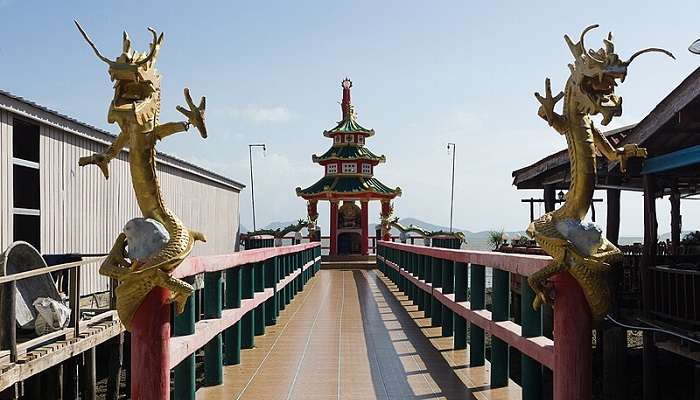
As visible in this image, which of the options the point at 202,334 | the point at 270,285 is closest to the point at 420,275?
the point at 270,285

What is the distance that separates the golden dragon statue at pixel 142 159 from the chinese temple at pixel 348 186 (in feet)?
87.6

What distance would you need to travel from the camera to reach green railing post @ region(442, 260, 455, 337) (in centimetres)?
727

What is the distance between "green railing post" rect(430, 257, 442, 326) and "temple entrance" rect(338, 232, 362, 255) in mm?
23969

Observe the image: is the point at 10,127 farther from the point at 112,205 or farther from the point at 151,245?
the point at 151,245

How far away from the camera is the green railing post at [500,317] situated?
4.59 metres

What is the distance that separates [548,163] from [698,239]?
13.4ft

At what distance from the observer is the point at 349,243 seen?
32781 millimetres

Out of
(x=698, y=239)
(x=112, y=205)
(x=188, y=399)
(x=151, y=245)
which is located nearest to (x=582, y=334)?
(x=151, y=245)

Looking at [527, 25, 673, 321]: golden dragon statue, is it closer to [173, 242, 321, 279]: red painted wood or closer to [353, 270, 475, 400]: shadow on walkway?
[173, 242, 321, 279]: red painted wood

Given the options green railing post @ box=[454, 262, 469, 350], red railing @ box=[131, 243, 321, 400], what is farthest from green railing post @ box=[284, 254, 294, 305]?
green railing post @ box=[454, 262, 469, 350]

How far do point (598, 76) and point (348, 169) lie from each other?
27.9 meters

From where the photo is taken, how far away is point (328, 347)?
Answer: 264 inches

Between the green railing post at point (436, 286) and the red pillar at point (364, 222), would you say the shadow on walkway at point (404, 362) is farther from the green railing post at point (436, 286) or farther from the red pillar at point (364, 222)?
the red pillar at point (364, 222)

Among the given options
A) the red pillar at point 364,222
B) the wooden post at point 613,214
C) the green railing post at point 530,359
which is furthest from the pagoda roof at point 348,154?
the green railing post at point 530,359
